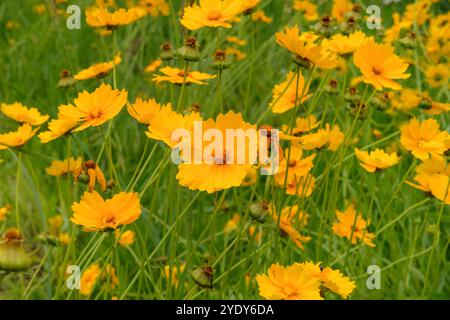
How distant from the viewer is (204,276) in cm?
78

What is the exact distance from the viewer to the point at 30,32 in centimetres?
236

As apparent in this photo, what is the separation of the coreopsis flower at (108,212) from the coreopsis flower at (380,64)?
35 cm

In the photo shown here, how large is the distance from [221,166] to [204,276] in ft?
0.50

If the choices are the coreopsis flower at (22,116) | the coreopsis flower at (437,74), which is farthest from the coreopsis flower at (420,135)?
the coreopsis flower at (437,74)

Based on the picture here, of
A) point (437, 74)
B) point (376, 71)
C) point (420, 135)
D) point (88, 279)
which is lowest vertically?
point (88, 279)

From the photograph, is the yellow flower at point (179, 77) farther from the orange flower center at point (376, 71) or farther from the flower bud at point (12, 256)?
the flower bud at point (12, 256)

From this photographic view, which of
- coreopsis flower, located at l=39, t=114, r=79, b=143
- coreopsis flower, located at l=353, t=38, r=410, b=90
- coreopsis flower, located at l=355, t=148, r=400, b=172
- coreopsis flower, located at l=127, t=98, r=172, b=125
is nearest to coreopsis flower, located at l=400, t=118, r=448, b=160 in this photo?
coreopsis flower, located at l=355, t=148, r=400, b=172

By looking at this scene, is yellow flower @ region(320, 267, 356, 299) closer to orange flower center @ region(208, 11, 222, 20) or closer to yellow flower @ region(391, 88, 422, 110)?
orange flower center @ region(208, 11, 222, 20)

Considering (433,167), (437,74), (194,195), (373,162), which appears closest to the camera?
(373,162)

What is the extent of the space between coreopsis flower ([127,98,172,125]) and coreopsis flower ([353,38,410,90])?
26 centimetres

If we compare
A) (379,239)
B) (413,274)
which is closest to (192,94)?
(379,239)

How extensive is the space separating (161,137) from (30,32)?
5.83 feet

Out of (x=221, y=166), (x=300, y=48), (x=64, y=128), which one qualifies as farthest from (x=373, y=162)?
(x=64, y=128)

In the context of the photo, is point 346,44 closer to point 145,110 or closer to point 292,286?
point 145,110
